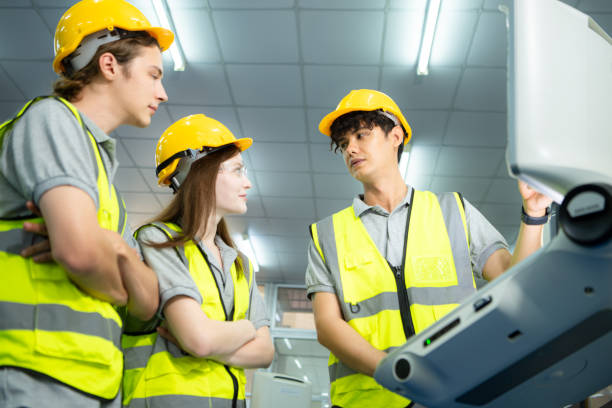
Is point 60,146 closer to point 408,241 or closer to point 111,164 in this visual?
point 111,164

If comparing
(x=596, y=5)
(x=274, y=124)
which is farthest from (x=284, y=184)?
(x=596, y=5)

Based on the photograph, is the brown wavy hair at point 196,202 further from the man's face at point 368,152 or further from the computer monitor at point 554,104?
the computer monitor at point 554,104

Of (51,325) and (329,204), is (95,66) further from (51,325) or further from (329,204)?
(329,204)

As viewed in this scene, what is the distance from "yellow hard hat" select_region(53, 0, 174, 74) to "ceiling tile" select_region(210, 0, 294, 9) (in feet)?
7.55

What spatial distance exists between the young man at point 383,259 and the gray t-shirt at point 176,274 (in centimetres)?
27

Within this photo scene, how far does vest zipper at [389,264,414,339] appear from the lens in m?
1.40

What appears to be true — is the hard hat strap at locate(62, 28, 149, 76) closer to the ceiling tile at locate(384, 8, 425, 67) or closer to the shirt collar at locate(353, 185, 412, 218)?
the shirt collar at locate(353, 185, 412, 218)

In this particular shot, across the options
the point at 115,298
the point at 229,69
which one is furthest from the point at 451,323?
the point at 229,69

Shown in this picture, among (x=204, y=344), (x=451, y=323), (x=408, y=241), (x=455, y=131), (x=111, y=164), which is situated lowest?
(x=451, y=323)

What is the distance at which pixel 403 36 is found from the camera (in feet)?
12.6

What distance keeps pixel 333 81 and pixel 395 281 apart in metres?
3.15

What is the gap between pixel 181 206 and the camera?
1.69m

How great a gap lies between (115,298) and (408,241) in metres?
0.90

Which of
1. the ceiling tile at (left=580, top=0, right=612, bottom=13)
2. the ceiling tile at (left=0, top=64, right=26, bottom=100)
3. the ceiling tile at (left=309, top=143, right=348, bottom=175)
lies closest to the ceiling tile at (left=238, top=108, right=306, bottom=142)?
the ceiling tile at (left=309, top=143, right=348, bottom=175)
